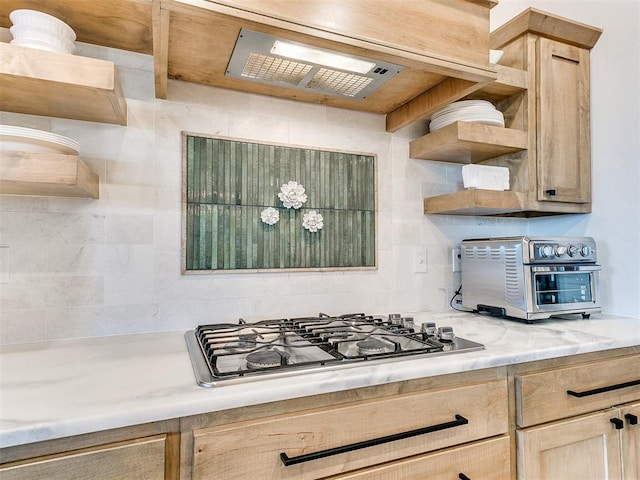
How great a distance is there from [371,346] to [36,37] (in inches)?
49.8

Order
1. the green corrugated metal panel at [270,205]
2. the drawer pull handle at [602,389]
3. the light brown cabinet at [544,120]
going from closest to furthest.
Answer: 1. the drawer pull handle at [602,389]
2. the green corrugated metal panel at [270,205]
3. the light brown cabinet at [544,120]

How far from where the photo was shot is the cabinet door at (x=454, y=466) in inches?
36.3

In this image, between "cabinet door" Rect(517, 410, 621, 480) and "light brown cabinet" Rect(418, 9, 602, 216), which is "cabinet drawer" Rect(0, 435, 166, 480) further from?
"light brown cabinet" Rect(418, 9, 602, 216)

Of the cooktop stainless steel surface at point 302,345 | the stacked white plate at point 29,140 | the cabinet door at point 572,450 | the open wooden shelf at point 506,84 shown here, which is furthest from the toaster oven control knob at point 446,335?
the stacked white plate at point 29,140

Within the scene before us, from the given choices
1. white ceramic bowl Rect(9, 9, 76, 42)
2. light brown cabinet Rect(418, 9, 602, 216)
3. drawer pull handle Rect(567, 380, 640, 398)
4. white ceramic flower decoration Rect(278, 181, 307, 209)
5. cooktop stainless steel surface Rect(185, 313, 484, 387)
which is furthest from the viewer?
light brown cabinet Rect(418, 9, 602, 216)

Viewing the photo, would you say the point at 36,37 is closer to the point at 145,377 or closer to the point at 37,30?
the point at 37,30

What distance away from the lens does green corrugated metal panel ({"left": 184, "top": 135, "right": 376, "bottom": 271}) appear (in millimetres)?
1439

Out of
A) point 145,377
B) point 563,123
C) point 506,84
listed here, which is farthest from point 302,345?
point 563,123

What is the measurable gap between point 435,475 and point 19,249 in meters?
1.41

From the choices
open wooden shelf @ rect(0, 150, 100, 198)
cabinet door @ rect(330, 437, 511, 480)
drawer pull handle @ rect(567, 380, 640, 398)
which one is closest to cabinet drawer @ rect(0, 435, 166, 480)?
cabinet door @ rect(330, 437, 511, 480)

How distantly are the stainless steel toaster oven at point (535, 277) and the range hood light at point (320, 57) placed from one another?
0.92 m

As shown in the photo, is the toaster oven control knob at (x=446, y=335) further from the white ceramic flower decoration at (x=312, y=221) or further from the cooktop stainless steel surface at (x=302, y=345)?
the white ceramic flower decoration at (x=312, y=221)

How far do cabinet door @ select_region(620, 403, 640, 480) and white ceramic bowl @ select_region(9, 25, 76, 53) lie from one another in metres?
2.06

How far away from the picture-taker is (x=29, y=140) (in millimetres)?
1019
